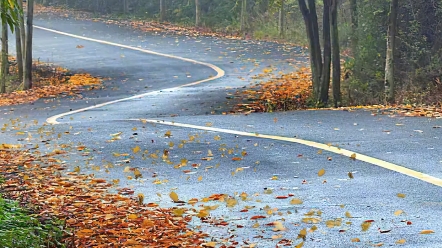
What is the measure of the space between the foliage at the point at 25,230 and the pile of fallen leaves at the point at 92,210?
114mm

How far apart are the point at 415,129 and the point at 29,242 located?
695 centimetres

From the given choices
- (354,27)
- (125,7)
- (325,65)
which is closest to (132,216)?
(325,65)

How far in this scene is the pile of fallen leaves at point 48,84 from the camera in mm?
20328

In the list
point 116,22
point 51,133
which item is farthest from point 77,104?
point 116,22

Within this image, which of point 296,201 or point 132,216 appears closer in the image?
point 132,216

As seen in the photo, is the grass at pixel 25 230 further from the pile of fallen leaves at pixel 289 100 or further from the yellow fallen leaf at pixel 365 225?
the pile of fallen leaves at pixel 289 100

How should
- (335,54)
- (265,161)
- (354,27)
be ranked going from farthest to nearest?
(354,27), (335,54), (265,161)

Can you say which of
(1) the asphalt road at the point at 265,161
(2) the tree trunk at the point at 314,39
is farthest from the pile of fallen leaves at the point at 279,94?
(1) the asphalt road at the point at 265,161

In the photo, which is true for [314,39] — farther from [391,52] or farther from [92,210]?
[92,210]

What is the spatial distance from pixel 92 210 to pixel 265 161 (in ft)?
9.21

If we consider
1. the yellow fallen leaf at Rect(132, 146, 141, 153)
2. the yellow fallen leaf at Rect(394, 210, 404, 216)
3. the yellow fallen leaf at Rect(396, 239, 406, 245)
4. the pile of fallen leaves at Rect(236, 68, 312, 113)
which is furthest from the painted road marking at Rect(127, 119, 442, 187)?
the pile of fallen leaves at Rect(236, 68, 312, 113)

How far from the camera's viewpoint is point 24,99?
19.9 meters

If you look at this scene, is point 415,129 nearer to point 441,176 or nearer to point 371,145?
point 371,145

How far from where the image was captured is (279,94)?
18609mm
